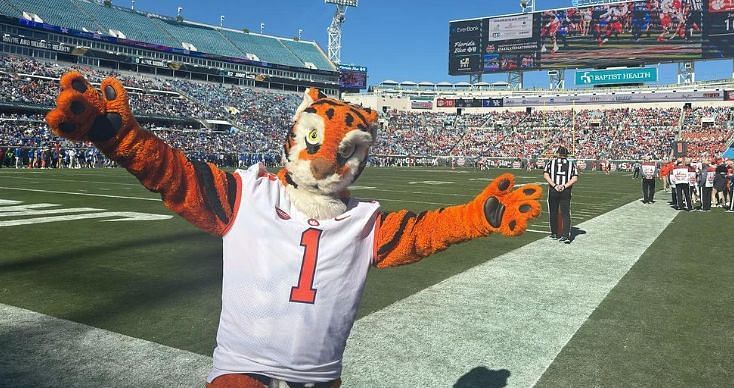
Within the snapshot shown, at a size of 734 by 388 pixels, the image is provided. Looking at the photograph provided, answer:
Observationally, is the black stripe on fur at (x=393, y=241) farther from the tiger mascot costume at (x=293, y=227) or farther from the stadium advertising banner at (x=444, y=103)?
the stadium advertising banner at (x=444, y=103)

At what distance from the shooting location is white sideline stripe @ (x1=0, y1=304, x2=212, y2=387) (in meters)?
3.42

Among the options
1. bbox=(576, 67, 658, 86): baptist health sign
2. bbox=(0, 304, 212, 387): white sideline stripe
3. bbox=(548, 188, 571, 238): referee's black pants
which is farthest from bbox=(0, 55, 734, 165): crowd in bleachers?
bbox=(0, 304, 212, 387): white sideline stripe

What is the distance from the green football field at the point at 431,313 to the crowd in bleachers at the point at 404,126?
35.1 meters

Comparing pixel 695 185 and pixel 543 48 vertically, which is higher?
pixel 543 48

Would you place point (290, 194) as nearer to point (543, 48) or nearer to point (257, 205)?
point (257, 205)

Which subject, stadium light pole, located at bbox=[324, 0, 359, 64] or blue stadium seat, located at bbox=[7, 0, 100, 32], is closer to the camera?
blue stadium seat, located at bbox=[7, 0, 100, 32]

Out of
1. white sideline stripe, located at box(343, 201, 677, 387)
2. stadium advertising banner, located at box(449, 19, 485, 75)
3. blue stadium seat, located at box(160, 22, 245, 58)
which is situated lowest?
white sideline stripe, located at box(343, 201, 677, 387)

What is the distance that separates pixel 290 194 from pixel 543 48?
59.3 meters

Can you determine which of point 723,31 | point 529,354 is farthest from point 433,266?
point 723,31

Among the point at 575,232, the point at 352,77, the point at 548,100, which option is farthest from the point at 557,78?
the point at 575,232

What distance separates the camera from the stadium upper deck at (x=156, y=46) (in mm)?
52094

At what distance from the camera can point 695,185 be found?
1636cm

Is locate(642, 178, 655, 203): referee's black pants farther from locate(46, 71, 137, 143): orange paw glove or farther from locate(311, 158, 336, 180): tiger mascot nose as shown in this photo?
locate(46, 71, 137, 143): orange paw glove

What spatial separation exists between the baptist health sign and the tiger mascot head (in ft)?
196
